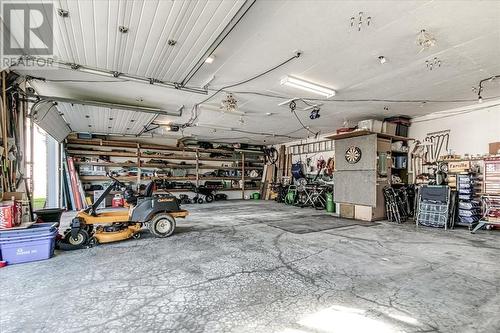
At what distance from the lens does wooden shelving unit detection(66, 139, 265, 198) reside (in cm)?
888

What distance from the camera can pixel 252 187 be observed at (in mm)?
12352

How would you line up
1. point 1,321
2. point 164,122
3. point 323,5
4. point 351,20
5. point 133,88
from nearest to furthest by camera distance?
point 1,321, point 323,5, point 351,20, point 133,88, point 164,122

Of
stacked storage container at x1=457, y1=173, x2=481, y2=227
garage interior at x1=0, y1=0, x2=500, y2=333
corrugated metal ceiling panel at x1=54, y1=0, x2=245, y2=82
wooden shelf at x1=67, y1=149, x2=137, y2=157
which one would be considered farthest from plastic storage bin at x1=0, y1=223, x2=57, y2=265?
stacked storage container at x1=457, y1=173, x2=481, y2=227

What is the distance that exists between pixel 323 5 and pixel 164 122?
6.01m

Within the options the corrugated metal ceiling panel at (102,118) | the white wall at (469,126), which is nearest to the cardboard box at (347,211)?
the white wall at (469,126)

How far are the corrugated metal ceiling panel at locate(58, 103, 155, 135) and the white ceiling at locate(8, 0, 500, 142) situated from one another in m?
0.38

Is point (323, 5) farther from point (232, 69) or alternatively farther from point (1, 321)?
point (1, 321)

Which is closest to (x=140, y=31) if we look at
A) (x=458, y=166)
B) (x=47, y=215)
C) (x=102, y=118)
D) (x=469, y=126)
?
(x=47, y=215)

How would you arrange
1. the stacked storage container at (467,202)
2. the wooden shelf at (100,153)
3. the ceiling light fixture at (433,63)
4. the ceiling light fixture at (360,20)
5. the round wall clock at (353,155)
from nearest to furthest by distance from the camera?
the ceiling light fixture at (360,20) → the ceiling light fixture at (433,63) → the stacked storage container at (467,202) → the round wall clock at (353,155) → the wooden shelf at (100,153)

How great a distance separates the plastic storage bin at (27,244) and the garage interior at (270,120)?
0.06 ft

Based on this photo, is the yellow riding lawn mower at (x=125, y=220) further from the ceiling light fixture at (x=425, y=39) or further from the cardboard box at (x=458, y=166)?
the cardboard box at (x=458, y=166)

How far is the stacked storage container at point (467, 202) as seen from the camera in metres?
5.13

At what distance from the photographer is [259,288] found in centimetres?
235

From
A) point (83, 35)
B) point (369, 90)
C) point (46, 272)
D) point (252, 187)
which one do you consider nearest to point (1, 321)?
point (46, 272)
